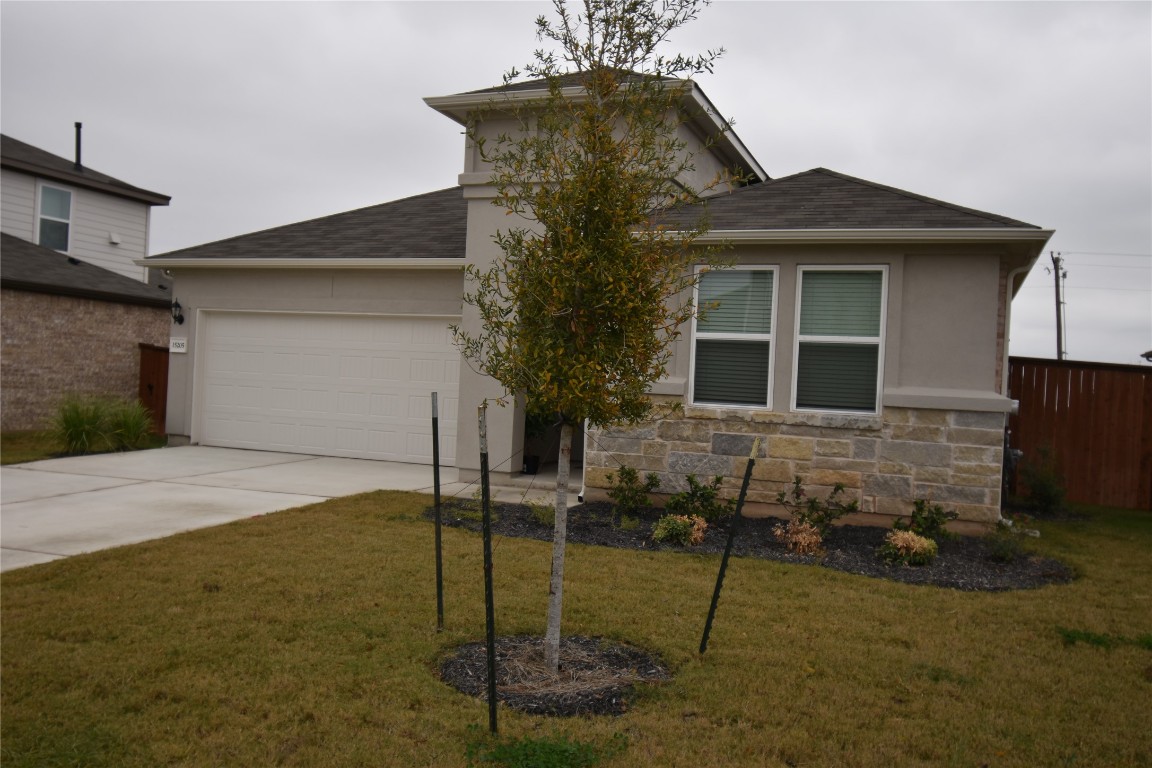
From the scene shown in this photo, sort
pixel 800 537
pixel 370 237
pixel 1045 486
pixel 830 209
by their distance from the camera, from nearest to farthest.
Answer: pixel 800 537
pixel 830 209
pixel 1045 486
pixel 370 237

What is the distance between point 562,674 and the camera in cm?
507

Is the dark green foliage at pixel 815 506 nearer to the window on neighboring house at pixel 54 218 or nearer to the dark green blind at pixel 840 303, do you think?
the dark green blind at pixel 840 303

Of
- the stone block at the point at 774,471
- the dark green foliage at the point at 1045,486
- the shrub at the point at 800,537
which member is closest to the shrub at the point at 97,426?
the stone block at the point at 774,471

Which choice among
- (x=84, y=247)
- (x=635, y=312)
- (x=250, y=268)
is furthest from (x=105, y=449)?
(x=635, y=312)

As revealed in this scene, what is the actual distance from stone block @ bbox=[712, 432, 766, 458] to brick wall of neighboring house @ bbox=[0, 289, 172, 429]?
12100 mm

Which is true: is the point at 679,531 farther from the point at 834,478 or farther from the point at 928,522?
A: the point at 928,522

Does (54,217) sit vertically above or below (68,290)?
above

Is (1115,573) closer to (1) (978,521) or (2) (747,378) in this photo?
Result: (1) (978,521)

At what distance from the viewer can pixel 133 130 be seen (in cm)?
2008

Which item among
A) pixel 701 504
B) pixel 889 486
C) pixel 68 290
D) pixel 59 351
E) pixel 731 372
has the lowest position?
pixel 701 504

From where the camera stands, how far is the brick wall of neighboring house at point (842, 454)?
9180mm

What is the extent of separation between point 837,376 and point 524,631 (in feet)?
17.4

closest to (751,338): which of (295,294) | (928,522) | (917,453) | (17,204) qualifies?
(917,453)

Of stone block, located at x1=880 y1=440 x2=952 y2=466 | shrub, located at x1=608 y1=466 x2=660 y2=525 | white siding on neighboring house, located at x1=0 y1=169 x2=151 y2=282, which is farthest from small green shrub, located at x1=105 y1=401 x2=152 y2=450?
stone block, located at x1=880 y1=440 x2=952 y2=466
